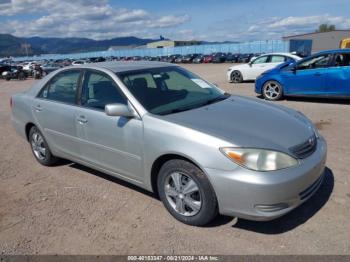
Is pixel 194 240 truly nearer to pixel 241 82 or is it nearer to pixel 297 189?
pixel 297 189

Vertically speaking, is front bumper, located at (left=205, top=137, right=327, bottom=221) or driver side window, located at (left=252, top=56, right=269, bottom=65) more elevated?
driver side window, located at (left=252, top=56, right=269, bottom=65)

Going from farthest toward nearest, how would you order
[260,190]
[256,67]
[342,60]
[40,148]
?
[256,67], [342,60], [40,148], [260,190]

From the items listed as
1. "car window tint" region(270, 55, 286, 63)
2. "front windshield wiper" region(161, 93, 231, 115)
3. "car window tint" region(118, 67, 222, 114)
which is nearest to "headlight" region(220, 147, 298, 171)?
"front windshield wiper" region(161, 93, 231, 115)

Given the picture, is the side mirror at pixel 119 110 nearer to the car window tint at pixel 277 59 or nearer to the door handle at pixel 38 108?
the door handle at pixel 38 108

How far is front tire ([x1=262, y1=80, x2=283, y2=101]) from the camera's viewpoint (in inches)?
395

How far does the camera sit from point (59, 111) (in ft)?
14.9

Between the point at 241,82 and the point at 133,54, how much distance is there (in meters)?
75.2

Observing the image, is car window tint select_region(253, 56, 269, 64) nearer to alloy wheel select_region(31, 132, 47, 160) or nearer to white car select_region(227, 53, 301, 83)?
white car select_region(227, 53, 301, 83)

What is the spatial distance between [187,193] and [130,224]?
0.72 m

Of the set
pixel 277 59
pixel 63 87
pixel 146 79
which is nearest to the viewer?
pixel 146 79

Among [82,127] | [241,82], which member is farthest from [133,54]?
[82,127]

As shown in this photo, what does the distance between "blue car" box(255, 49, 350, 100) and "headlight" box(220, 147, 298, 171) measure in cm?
680

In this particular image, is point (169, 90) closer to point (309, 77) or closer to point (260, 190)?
point (260, 190)

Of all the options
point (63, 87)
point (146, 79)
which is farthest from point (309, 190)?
point (63, 87)
